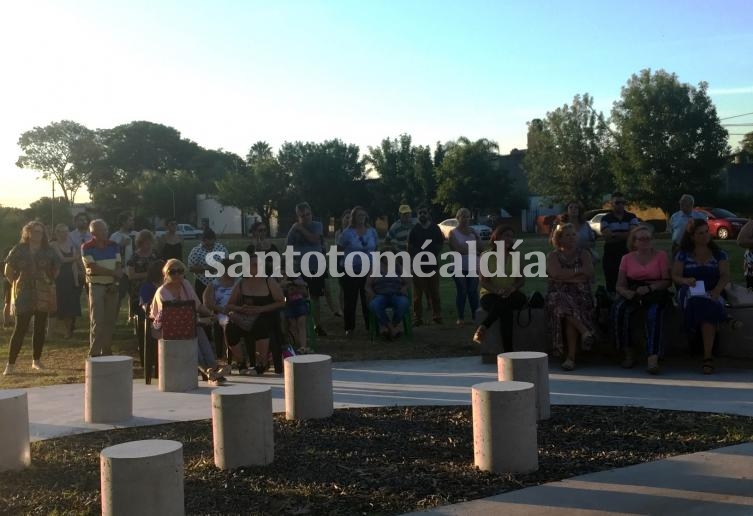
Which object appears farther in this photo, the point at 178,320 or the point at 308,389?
the point at 178,320

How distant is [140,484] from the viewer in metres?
4.11

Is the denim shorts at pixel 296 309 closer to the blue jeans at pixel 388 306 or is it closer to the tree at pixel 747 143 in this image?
the blue jeans at pixel 388 306

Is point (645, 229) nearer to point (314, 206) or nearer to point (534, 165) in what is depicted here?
point (534, 165)

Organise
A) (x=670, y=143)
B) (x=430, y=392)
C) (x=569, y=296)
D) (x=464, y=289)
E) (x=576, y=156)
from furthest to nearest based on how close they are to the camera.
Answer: (x=576, y=156)
(x=670, y=143)
(x=464, y=289)
(x=569, y=296)
(x=430, y=392)

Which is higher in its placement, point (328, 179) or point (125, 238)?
point (328, 179)

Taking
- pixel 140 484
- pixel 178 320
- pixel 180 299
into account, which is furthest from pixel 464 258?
pixel 140 484

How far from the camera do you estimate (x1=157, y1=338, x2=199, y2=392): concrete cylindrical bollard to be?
8.00 meters

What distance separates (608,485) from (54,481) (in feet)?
11.9

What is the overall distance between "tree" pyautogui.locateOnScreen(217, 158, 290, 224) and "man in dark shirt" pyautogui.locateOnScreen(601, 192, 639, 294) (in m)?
53.7

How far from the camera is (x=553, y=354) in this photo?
8.83m

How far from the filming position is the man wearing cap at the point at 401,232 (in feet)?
41.0

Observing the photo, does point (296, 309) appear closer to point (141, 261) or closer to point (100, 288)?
point (141, 261)

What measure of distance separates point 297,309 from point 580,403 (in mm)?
3913

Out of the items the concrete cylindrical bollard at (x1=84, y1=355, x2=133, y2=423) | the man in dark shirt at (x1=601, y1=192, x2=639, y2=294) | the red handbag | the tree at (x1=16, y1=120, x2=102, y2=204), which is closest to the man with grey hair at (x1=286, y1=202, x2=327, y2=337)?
the red handbag
